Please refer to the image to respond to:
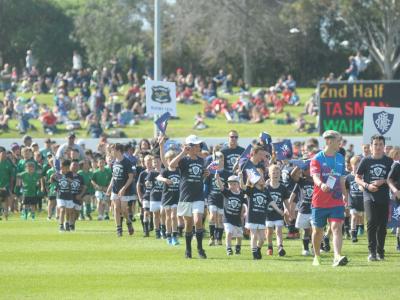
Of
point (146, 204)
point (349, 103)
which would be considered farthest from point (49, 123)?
point (146, 204)

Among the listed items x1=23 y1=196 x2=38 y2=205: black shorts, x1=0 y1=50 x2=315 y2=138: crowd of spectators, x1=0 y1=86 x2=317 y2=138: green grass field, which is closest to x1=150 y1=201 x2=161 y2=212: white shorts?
x1=23 y1=196 x2=38 y2=205: black shorts

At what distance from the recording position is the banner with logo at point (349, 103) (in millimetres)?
30984

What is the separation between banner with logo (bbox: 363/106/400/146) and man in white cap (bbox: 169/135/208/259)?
358 cm

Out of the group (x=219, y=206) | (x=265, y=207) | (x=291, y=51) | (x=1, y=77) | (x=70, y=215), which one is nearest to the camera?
(x=265, y=207)

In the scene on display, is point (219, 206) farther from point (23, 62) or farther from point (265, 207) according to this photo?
point (23, 62)

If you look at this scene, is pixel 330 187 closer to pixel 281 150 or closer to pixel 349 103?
pixel 281 150

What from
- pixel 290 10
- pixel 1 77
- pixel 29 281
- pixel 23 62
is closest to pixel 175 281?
pixel 29 281

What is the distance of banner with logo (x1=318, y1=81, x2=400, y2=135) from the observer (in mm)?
30984

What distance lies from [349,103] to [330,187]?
14651 millimetres

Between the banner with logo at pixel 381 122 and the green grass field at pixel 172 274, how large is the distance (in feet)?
7.24

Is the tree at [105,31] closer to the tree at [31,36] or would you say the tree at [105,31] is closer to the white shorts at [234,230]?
the tree at [31,36]

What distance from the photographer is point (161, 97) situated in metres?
26.9

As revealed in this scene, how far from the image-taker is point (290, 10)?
67312 mm

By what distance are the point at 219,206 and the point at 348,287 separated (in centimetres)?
774
